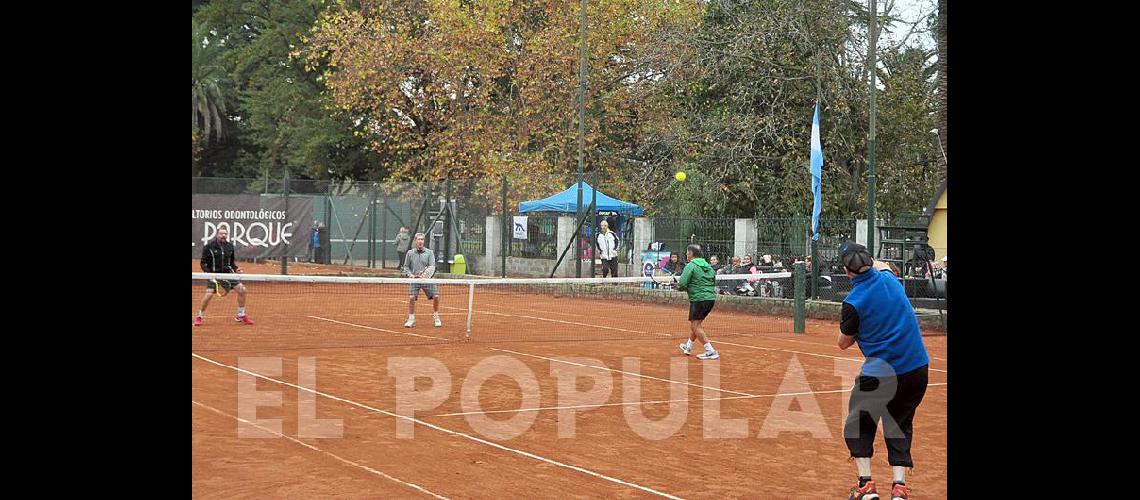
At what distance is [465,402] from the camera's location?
11.6 m

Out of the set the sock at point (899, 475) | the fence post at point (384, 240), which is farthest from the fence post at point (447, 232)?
the sock at point (899, 475)

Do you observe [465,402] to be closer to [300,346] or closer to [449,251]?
[300,346]

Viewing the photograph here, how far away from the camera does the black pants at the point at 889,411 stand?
23.1 ft

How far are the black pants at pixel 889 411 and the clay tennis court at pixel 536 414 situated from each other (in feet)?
2.34

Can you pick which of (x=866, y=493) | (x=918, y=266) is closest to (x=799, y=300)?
(x=918, y=266)

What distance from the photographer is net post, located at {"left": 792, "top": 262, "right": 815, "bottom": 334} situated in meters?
19.4

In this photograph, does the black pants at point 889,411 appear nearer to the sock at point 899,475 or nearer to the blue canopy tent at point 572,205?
the sock at point 899,475

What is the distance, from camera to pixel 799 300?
65.8 feet

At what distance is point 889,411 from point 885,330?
50 centimetres

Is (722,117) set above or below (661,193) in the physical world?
above

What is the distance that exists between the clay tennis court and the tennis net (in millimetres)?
164

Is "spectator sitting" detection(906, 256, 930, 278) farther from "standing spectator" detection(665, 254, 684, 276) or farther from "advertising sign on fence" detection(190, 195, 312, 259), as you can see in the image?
"advertising sign on fence" detection(190, 195, 312, 259)
